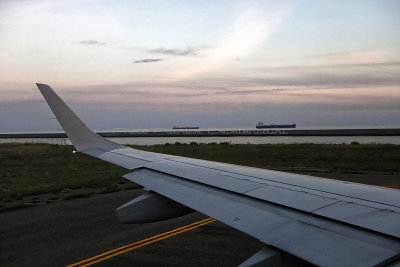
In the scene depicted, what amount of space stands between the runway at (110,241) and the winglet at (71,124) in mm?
2236

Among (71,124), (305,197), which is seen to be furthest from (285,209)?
(71,124)

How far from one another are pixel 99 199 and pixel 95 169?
10.2 metres

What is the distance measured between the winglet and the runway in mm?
2236

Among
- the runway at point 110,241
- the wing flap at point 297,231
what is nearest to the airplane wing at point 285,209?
the wing flap at point 297,231

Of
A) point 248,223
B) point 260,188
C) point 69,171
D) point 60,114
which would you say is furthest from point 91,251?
point 69,171

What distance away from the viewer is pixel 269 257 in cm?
262

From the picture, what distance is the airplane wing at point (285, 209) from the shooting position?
8.11 ft

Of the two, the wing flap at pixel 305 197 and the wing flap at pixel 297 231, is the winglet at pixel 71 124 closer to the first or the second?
the wing flap at pixel 305 197

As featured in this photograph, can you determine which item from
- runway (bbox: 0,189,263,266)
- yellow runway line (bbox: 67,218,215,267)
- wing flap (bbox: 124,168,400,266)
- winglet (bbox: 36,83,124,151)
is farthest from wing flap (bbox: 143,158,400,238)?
winglet (bbox: 36,83,124,151)

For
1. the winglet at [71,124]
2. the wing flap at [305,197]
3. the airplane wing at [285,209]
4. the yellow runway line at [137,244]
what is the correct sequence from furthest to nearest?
the winglet at [71,124] < the yellow runway line at [137,244] < the wing flap at [305,197] < the airplane wing at [285,209]

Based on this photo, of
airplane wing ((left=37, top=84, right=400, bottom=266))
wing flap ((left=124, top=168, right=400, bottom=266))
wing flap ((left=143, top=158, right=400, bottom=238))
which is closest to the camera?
wing flap ((left=124, top=168, right=400, bottom=266))

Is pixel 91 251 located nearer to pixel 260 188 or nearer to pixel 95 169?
pixel 260 188

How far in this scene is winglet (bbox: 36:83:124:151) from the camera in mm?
6926

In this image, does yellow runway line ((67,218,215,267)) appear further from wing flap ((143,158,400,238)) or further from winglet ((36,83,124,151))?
winglet ((36,83,124,151))
